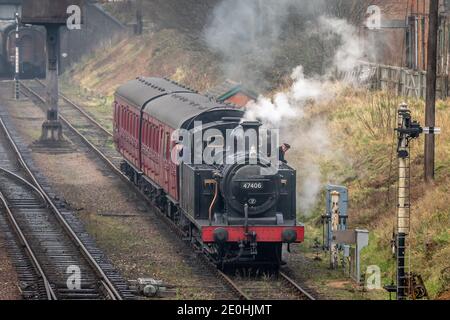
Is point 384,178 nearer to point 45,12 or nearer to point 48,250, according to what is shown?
point 48,250

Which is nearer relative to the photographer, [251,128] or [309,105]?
[251,128]

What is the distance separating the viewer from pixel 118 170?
106 ft

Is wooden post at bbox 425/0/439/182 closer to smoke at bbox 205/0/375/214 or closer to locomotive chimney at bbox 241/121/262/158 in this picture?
smoke at bbox 205/0/375/214

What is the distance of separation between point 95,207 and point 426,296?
11419 mm

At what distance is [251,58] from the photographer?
38781 mm

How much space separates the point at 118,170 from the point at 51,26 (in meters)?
7.59

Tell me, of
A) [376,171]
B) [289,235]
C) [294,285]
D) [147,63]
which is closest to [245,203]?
[289,235]

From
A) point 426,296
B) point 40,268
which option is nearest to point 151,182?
point 40,268

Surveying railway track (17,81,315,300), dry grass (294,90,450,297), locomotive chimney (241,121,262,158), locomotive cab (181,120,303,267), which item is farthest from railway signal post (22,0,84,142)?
locomotive chimney (241,121,262,158)

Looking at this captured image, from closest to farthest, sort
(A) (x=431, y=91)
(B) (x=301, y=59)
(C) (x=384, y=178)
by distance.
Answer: (A) (x=431, y=91) < (C) (x=384, y=178) < (B) (x=301, y=59)

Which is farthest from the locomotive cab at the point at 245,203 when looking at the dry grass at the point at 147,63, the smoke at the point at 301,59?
the dry grass at the point at 147,63

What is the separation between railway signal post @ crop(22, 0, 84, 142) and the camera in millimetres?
37156

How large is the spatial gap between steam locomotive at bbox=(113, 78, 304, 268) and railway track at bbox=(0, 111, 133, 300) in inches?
73.3

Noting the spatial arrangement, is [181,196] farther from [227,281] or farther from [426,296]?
[426,296]
